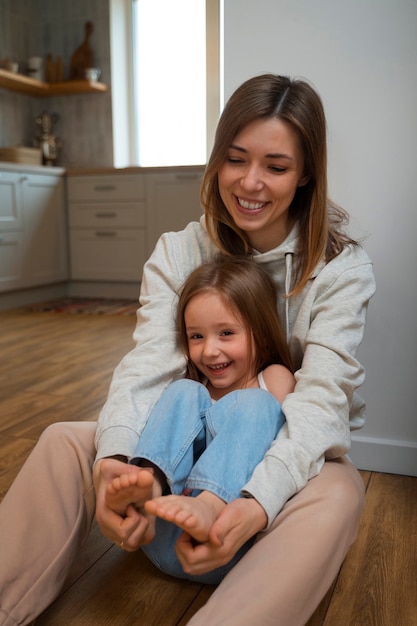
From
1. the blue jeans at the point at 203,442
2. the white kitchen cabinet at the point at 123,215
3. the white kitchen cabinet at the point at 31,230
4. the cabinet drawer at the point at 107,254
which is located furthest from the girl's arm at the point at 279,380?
the cabinet drawer at the point at 107,254

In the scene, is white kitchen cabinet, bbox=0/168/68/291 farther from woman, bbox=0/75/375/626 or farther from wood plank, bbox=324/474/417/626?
wood plank, bbox=324/474/417/626

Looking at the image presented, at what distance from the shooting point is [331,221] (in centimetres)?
118

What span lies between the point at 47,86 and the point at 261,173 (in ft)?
13.4

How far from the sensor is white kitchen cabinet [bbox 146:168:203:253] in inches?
158

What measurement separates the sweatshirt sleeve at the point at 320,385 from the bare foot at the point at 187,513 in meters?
0.08

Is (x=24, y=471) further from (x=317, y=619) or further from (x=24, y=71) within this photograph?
(x=24, y=71)

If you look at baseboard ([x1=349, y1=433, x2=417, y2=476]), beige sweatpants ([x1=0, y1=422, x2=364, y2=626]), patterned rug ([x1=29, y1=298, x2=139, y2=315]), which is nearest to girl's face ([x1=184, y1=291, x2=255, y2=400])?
beige sweatpants ([x1=0, y1=422, x2=364, y2=626])

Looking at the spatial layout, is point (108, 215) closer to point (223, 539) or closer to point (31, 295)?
point (31, 295)

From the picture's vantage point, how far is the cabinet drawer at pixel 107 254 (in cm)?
426

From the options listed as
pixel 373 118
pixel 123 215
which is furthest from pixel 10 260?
pixel 373 118

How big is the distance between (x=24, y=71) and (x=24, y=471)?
14.8ft

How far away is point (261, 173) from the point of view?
3.43 ft

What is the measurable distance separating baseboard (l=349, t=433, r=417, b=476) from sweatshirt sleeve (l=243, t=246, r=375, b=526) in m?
0.31

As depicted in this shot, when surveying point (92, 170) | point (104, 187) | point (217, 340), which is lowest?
point (217, 340)
